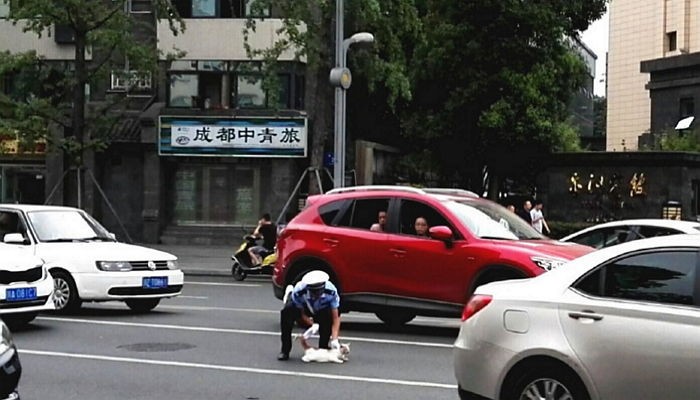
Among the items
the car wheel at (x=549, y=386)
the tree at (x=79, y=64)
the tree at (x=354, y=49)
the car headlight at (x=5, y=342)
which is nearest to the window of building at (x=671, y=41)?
the tree at (x=354, y=49)

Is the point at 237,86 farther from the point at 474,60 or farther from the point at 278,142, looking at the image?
the point at 474,60

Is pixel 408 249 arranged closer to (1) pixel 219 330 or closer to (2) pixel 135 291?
(1) pixel 219 330

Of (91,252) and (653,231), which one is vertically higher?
(653,231)

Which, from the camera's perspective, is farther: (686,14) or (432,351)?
(686,14)

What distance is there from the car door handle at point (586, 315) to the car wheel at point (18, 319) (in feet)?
27.4

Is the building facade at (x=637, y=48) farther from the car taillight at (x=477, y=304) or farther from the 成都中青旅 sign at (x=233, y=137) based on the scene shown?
the car taillight at (x=477, y=304)

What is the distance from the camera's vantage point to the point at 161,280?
16172mm

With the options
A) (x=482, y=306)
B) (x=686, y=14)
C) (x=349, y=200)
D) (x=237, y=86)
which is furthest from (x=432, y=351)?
(x=686, y=14)

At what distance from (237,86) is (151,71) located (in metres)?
4.11

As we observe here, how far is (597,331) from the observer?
23.6 feet

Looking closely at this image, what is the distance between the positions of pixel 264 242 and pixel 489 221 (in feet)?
38.8

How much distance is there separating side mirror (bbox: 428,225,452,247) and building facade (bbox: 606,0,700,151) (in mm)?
52232

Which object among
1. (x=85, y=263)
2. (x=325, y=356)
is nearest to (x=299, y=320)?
(x=325, y=356)

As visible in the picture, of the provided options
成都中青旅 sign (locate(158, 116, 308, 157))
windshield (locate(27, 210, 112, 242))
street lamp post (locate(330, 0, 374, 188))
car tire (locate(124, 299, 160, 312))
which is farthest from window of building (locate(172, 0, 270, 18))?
car tire (locate(124, 299, 160, 312))
